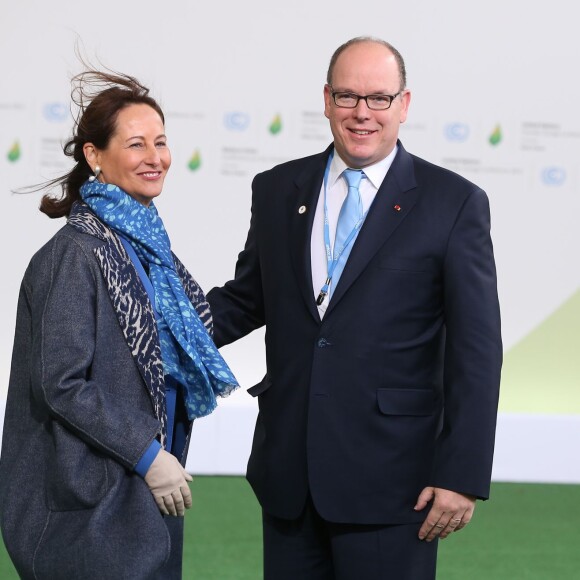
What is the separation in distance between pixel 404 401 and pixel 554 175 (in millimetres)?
3675

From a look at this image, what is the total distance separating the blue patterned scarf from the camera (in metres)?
2.39

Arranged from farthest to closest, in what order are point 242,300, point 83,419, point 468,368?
1. point 242,300
2. point 468,368
3. point 83,419

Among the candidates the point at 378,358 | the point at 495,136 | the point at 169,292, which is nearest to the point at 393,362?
the point at 378,358

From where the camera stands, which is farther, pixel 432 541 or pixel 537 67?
pixel 537 67

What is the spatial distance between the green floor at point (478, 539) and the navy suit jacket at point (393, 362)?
164 centimetres

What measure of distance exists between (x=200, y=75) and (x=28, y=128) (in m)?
0.91

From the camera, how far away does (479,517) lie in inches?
195

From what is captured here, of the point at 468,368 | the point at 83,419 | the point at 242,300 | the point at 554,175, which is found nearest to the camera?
the point at 83,419

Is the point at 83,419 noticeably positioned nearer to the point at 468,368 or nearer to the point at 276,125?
the point at 468,368

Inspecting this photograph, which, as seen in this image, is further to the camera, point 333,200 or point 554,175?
point 554,175

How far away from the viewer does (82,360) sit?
2.21m

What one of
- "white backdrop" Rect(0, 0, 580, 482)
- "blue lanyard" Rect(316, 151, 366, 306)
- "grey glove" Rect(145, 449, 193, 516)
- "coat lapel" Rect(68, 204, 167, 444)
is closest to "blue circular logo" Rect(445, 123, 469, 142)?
"white backdrop" Rect(0, 0, 580, 482)

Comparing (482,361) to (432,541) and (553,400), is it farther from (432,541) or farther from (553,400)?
(553,400)

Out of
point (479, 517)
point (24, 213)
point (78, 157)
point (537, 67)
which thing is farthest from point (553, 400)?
point (78, 157)
